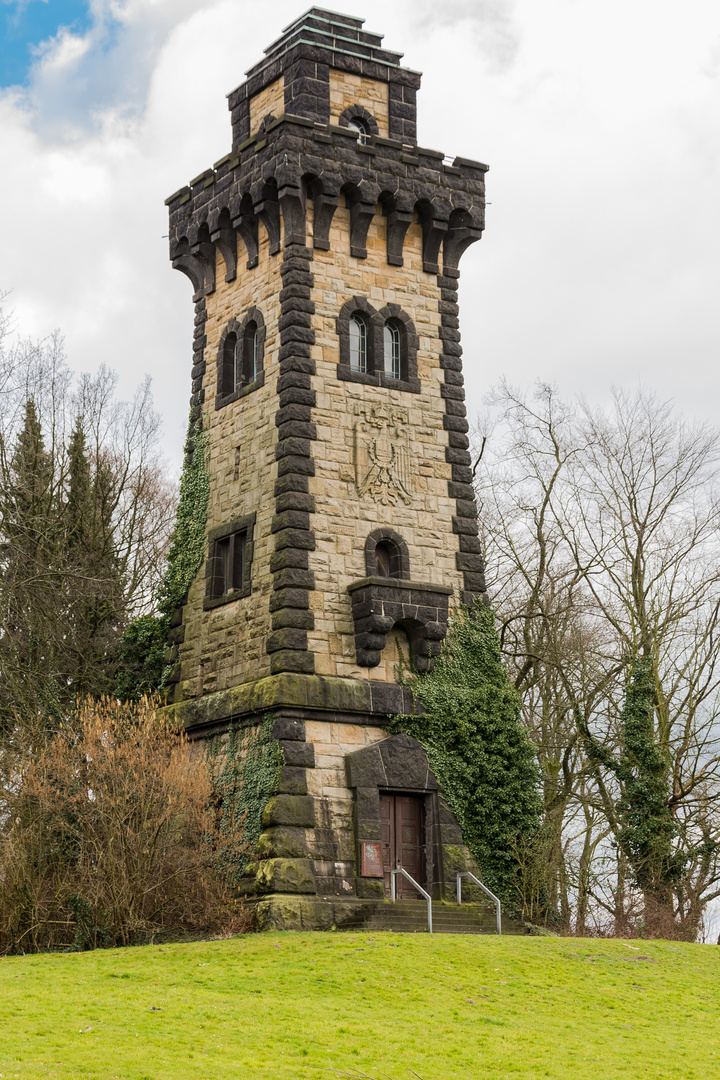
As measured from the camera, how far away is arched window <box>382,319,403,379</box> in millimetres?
25531

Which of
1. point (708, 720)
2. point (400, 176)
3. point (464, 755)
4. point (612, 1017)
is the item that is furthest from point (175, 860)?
point (708, 720)

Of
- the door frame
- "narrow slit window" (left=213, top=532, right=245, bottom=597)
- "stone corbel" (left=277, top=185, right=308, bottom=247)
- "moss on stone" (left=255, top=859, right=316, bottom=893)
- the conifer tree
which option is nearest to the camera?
"moss on stone" (left=255, top=859, right=316, bottom=893)

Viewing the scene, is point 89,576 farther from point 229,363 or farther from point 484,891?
point 484,891

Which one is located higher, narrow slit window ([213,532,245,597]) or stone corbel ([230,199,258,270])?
stone corbel ([230,199,258,270])

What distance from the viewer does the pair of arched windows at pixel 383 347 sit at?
82.9 ft

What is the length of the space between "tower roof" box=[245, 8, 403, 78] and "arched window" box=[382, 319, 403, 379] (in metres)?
5.39

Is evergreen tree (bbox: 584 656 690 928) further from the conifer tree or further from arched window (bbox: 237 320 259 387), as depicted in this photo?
the conifer tree

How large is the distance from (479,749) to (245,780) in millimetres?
3945

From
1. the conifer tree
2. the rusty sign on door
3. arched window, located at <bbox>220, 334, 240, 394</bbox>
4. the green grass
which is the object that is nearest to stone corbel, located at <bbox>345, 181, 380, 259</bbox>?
arched window, located at <bbox>220, 334, 240, 394</bbox>

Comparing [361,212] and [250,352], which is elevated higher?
[361,212]

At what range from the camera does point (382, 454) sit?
80.6 ft

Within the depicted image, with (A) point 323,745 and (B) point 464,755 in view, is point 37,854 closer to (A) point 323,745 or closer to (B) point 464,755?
(A) point 323,745

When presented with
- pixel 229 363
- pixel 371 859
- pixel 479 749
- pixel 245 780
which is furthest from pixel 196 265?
pixel 371 859

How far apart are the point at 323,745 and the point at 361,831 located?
4.78ft
